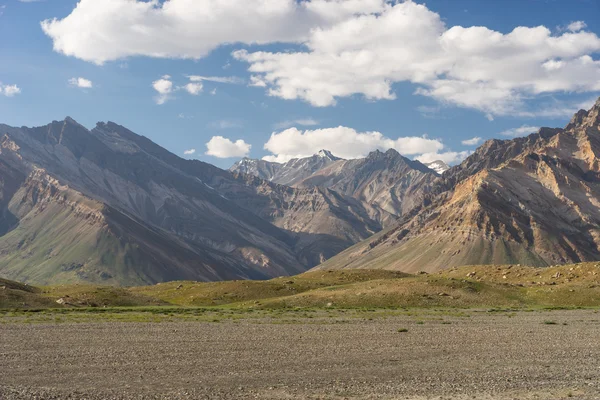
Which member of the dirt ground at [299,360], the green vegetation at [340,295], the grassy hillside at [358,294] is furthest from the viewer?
the grassy hillside at [358,294]

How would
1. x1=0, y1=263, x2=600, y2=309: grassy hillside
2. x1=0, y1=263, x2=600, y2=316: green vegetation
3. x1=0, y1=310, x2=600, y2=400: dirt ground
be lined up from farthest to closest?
1. x1=0, y1=263, x2=600, y2=309: grassy hillside
2. x1=0, y1=263, x2=600, y2=316: green vegetation
3. x1=0, y1=310, x2=600, y2=400: dirt ground

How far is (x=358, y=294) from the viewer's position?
102062mm

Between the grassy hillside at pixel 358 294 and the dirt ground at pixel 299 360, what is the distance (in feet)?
93.0

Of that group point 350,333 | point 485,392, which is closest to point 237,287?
point 350,333

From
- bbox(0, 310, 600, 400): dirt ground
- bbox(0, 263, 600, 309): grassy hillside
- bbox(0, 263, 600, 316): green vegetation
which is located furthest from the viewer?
bbox(0, 263, 600, 309): grassy hillside

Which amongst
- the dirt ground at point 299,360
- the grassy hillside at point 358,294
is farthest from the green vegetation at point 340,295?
the dirt ground at point 299,360

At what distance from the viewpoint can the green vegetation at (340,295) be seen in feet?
312

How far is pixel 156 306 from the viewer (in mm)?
98375

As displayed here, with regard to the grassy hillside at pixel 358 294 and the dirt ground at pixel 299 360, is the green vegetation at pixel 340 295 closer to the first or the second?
the grassy hillside at pixel 358 294

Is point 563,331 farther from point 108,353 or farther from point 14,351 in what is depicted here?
point 14,351

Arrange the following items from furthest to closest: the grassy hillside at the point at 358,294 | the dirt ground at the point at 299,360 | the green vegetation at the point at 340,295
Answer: the grassy hillside at the point at 358,294, the green vegetation at the point at 340,295, the dirt ground at the point at 299,360

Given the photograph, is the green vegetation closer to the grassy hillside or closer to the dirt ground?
the grassy hillside

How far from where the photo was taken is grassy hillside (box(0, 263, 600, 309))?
97.9m

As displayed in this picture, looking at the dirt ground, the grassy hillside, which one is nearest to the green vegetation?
the grassy hillside
